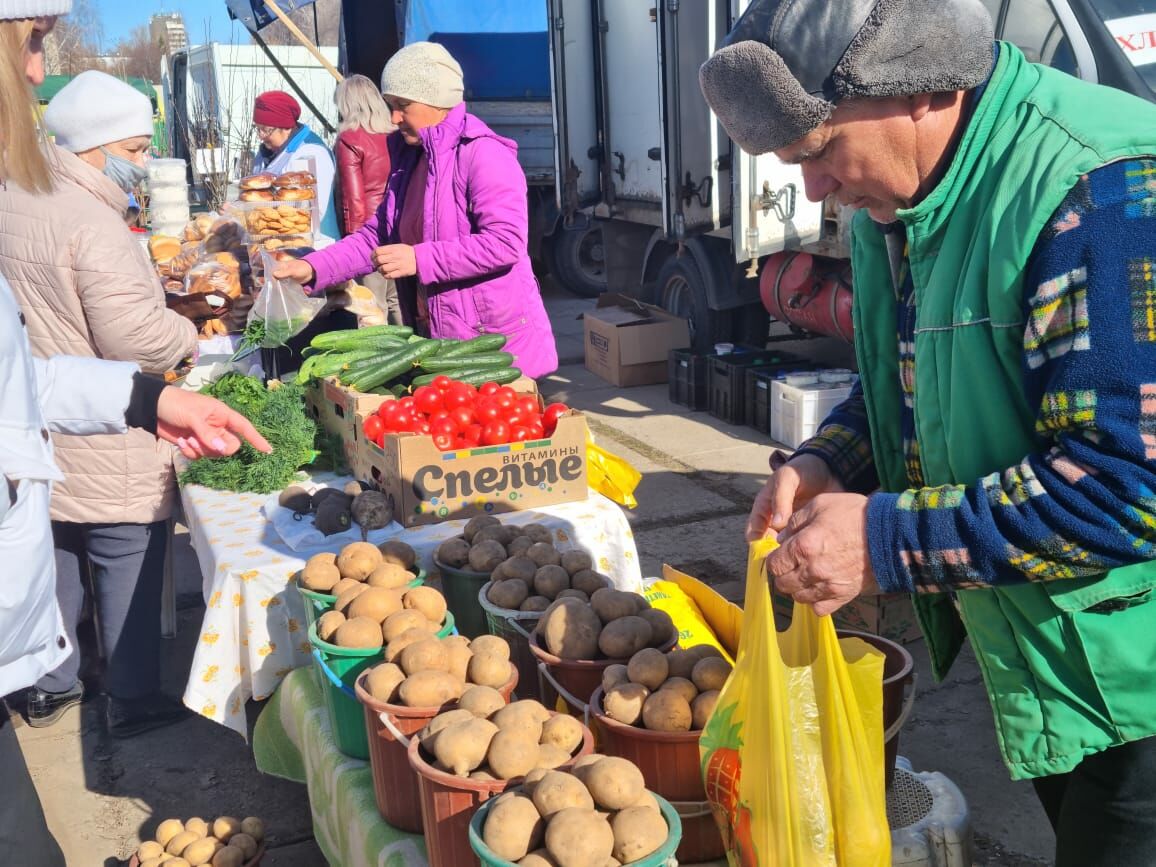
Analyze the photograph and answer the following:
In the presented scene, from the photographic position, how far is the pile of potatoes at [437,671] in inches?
75.9

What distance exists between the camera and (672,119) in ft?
23.0

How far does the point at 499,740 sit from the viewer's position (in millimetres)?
1698

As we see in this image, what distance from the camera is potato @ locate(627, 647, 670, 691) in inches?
76.0

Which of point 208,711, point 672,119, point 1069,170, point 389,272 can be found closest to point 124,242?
point 389,272

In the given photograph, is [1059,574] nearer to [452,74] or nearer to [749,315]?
[452,74]

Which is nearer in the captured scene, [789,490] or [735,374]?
[789,490]

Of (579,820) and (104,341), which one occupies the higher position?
(104,341)

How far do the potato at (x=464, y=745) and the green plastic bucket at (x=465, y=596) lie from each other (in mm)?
946

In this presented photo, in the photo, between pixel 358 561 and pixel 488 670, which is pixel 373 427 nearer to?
pixel 358 561

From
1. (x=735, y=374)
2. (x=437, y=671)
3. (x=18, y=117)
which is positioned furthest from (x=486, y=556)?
(x=735, y=374)

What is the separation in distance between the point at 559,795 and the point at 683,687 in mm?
422

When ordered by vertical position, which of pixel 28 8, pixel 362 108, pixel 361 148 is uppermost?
pixel 362 108

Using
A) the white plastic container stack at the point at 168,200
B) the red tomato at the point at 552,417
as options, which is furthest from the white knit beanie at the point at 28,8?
the white plastic container stack at the point at 168,200

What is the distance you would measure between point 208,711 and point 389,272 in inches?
70.3
